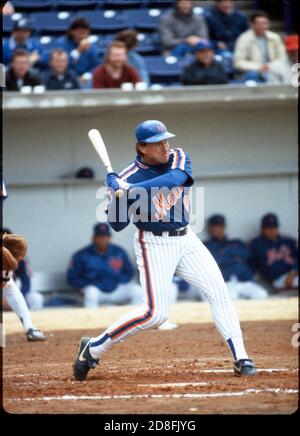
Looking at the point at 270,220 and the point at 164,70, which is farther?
the point at 164,70

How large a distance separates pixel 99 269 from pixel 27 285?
Result: 1.02m

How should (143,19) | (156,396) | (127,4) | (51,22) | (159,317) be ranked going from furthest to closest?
1. (127,4)
2. (143,19)
3. (51,22)
4. (159,317)
5. (156,396)

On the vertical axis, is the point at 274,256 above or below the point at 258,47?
below

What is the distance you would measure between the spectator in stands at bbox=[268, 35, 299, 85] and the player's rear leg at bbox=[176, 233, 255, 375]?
5919 mm

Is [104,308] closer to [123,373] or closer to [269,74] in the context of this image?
[269,74]

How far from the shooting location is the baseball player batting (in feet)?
16.3

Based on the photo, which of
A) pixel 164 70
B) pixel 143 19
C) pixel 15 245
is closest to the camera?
pixel 15 245

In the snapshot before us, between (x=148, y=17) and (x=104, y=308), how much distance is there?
4356 mm

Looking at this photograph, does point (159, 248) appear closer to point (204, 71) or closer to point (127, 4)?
point (204, 71)

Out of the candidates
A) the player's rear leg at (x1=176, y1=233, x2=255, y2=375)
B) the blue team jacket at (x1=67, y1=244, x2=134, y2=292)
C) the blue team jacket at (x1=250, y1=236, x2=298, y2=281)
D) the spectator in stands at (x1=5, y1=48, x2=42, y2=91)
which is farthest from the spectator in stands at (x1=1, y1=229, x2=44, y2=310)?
the player's rear leg at (x1=176, y1=233, x2=255, y2=375)

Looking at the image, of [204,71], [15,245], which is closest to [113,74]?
[204,71]

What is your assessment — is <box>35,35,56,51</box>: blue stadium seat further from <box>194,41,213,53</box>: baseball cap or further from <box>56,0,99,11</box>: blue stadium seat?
<box>194,41,213,53</box>: baseball cap

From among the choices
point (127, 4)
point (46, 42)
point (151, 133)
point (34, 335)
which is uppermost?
point (151, 133)

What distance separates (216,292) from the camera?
508 centimetres
